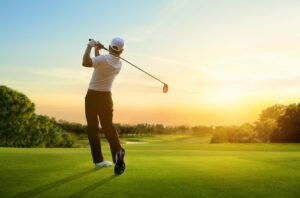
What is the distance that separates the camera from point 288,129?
46.2m

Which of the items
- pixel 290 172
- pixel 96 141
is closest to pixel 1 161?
pixel 96 141

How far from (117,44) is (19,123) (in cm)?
5691

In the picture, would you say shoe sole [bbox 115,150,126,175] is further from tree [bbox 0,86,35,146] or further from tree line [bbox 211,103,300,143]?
tree [bbox 0,86,35,146]

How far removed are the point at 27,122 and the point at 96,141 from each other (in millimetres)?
57199

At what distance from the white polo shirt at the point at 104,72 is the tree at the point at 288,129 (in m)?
39.2

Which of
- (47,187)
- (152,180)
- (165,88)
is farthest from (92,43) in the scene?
(47,187)

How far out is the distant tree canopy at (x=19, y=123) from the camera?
62.7m

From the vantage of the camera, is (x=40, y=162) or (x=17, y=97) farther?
(x=17, y=97)

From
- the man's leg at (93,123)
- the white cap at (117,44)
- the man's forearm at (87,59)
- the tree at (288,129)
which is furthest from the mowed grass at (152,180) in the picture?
the tree at (288,129)

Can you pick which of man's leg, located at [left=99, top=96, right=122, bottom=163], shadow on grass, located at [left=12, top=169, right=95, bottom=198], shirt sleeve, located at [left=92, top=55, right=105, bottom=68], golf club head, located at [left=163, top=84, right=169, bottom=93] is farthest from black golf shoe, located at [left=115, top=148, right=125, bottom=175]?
golf club head, located at [left=163, top=84, right=169, bottom=93]

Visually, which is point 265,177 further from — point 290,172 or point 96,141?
point 96,141

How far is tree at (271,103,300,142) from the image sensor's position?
45812 mm

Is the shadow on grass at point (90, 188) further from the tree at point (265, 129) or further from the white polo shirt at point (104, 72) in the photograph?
the tree at point (265, 129)

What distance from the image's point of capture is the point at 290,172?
9.10m
